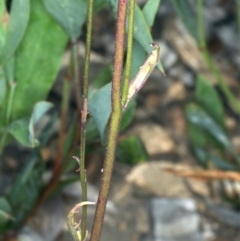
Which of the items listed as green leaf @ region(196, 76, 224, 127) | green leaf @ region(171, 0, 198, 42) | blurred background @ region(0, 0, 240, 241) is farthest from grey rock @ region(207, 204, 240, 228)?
green leaf @ region(171, 0, 198, 42)

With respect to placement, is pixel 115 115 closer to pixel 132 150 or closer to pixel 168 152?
pixel 132 150

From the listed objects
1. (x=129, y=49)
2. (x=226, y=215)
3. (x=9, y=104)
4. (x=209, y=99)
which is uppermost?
(x=129, y=49)

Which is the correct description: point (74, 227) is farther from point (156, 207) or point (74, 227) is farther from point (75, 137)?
point (156, 207)

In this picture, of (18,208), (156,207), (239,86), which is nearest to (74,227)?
(18,208)

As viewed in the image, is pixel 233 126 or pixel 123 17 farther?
pixel 233 126

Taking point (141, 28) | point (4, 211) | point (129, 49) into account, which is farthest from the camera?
point (4, 211)

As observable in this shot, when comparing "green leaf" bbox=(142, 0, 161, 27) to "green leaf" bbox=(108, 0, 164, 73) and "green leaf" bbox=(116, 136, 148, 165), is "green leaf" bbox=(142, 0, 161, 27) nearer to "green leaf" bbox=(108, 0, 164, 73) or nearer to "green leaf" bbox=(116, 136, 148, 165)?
"green leaf" bbox=(108, 0, 164, 73)

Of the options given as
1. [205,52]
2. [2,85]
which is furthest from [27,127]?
[205,52]
